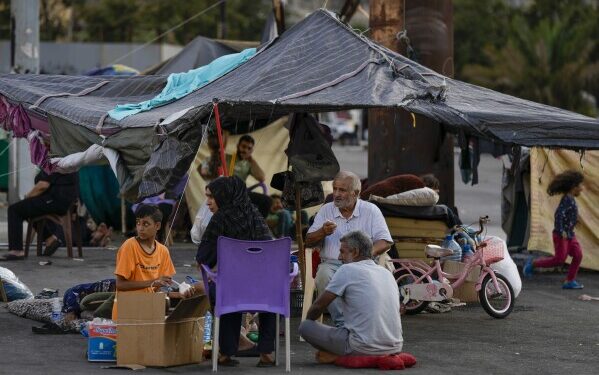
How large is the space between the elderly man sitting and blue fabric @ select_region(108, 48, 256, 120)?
324 centimetres

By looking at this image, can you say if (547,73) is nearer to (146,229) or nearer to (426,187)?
(426,187)

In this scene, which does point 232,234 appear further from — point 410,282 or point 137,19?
point 137,19

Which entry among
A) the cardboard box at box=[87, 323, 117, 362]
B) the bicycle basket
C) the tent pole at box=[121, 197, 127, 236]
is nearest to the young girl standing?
the bicycle basket

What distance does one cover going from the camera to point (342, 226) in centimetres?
1105

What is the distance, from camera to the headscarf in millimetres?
9750

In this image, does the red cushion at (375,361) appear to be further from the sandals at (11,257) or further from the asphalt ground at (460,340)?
the sandals at (11,257)

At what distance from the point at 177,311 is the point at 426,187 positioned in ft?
15.0

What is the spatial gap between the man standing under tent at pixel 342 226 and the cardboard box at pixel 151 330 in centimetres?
150

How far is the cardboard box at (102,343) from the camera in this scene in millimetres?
9859

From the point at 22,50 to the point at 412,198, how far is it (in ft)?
29.8

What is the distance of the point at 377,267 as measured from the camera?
31.9 feet

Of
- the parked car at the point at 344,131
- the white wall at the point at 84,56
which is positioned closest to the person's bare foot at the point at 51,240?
the white wall at the point at 84,56

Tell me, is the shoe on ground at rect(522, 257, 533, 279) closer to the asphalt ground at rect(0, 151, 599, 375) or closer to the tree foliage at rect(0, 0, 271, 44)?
the asphalt ground at rect(0, 151, 599, 375)

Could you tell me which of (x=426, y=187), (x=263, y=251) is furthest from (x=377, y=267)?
(x=426, y=187)
